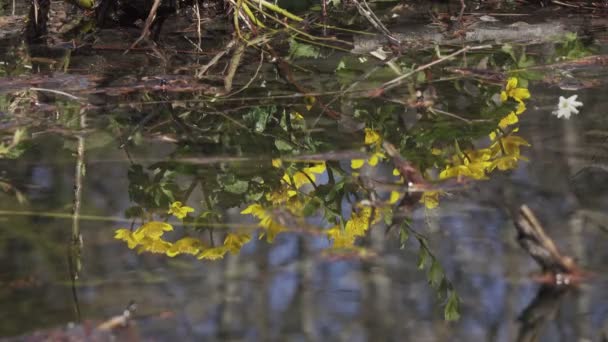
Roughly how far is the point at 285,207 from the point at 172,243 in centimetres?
29

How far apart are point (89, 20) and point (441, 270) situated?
10.4 feet

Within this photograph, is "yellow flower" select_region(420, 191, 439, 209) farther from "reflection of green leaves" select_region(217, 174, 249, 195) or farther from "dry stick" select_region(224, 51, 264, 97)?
"dry stick" select_region(224, 51, 264, 97)

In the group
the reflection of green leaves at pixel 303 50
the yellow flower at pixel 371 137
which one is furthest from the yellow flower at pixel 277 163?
the reflection of green leaves at pixel 303 50

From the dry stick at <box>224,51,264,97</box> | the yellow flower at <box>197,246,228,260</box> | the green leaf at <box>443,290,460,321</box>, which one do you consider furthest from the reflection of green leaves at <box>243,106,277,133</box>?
the green leaf at <box>443,290,460,321</box>

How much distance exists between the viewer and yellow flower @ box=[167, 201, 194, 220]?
216 cm

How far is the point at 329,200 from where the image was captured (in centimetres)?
218

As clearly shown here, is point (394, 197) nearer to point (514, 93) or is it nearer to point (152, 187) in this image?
point (152, 187)

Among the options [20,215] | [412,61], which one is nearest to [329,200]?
[20,215]

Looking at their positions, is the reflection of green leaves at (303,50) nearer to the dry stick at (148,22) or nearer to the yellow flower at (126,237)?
the dry stick at (148,22)

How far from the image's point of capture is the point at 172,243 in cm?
199

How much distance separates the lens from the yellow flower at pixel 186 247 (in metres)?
1.92

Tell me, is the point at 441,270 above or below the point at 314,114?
above

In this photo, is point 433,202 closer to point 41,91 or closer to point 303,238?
point 303,238

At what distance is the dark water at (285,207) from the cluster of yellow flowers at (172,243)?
2cm
